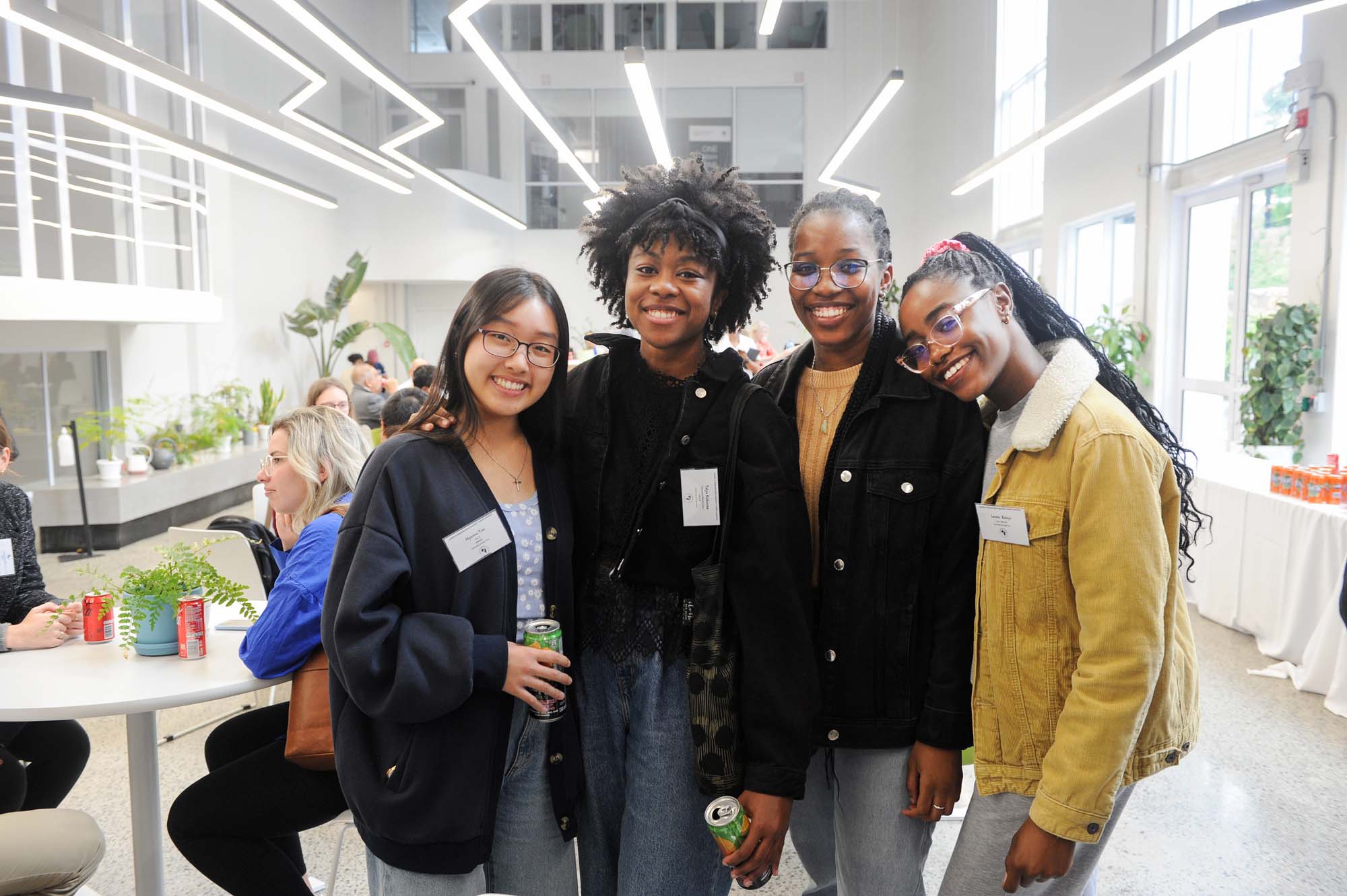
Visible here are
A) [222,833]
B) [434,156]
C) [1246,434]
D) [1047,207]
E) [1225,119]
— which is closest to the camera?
[222,833]

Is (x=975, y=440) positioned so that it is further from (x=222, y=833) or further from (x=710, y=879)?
(x=222, y=833)

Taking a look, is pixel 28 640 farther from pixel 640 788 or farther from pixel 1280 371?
pixel 1280 371

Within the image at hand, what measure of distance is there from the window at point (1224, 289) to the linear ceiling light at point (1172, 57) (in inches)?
A: 57.9

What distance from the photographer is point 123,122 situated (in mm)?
5465

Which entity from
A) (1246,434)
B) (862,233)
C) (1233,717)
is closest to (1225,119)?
(1246,434)

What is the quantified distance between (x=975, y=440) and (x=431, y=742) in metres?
1.07

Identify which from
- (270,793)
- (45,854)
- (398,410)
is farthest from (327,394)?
(45,854)

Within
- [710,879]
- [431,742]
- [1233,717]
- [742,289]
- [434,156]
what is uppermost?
[434,156]

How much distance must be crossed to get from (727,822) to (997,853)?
0.46m

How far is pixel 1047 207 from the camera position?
9.63 m

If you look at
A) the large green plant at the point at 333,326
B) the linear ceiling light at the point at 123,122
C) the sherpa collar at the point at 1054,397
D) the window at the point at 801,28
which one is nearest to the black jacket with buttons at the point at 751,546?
the sherpa collar at the point at 1054,397

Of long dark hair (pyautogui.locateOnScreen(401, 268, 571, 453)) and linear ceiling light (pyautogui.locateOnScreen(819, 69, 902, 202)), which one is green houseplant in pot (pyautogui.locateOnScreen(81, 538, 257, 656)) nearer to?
long dark hair (pyautogui.locateOnScreen(401, 268, 571, 453))

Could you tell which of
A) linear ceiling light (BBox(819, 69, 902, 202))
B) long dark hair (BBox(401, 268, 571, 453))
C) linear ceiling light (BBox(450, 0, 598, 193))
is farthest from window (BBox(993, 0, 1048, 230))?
long dark hair (BBox(401, 268, 571, 453))

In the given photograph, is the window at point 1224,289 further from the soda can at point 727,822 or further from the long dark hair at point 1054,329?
the soda can at point 727,822
